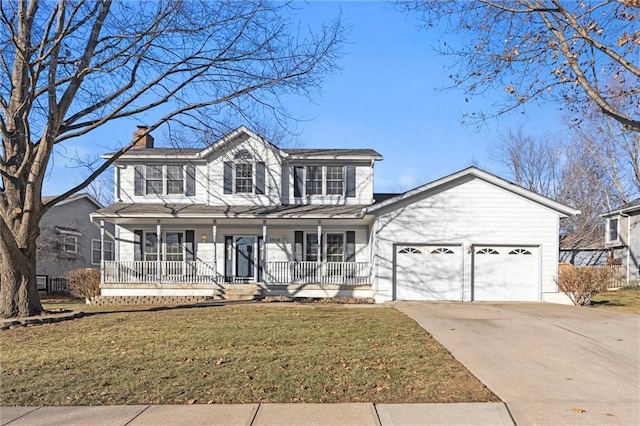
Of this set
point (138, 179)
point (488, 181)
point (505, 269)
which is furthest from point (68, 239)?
point (505, 269)

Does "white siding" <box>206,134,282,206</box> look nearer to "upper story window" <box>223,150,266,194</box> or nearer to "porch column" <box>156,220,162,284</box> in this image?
"upper story window" <box>223,150,266,194</box>

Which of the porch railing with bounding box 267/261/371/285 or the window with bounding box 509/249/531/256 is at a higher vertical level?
the window with bounding box 509/249/531/256

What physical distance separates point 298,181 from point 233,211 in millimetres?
3114

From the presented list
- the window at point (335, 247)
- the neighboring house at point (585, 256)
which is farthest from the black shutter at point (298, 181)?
the neighboring house at point (585, 256)

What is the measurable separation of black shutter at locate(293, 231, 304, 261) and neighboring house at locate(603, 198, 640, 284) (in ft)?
66.2

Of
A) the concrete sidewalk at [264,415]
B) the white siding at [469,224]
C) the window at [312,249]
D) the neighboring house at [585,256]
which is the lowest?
the neighboring house at [585,256]

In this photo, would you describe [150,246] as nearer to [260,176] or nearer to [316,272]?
[260,176]

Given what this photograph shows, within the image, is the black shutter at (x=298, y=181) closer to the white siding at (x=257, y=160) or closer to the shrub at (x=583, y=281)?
the white siding at (x=257, y=160)

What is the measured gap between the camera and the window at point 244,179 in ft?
66.7

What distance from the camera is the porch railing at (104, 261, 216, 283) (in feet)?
63.0

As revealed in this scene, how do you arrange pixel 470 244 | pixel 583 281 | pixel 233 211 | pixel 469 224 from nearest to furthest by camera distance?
pixel 583 281 < pixel 470 244 < pixel 469 224 < pixel 233 211

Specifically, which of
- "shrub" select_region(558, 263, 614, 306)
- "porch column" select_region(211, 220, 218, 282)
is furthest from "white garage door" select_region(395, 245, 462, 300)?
"porch column" select_region(211, 220, 218, 282)

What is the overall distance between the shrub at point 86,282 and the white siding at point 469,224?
37.8 ft

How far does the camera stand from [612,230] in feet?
108
